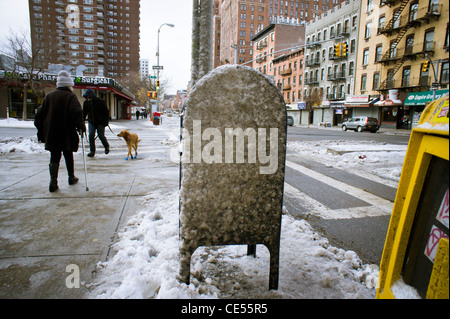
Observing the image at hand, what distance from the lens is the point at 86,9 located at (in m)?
90.0

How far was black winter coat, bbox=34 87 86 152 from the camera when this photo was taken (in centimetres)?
439

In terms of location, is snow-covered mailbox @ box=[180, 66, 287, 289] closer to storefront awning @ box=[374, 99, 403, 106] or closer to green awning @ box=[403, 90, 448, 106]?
green awning @ box=[403, 90, 448, 106]

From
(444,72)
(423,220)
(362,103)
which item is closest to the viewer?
(423,220)

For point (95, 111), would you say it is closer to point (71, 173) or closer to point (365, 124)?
point (71, 173)

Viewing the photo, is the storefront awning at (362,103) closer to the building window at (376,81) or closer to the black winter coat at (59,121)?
the building window at (376,81)

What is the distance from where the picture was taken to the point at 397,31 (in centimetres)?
3219

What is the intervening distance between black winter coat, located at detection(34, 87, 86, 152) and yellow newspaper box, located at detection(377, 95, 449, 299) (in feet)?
14.9

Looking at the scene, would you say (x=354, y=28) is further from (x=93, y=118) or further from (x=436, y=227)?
(x=436, y=227)

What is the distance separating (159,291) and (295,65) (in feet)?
189

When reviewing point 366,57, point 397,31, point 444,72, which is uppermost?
point 397,31

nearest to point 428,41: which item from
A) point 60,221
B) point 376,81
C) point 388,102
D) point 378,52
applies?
point 378,52

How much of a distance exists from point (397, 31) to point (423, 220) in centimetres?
3917

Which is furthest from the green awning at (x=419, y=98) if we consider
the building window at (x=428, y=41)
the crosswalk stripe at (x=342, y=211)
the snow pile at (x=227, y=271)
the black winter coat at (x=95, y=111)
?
the snow pile at (x=227, y=271)

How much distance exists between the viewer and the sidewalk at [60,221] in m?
2.18
